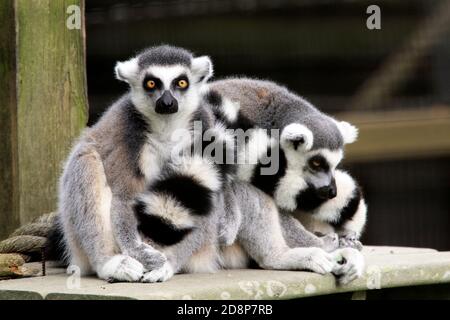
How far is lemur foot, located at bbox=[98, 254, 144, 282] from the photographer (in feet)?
10.2

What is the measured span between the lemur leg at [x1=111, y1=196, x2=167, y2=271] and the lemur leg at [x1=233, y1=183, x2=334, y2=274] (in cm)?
39

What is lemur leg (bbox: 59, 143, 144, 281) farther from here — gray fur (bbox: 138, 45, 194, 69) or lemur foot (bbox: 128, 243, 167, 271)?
gray fur (bbox: 138, 45, 194, 69)

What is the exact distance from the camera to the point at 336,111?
655 centimetres

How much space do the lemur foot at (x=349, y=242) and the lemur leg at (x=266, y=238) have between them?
10.7 inches

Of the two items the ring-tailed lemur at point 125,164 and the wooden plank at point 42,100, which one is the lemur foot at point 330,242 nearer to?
the ring-tailed lemur at point 125,164

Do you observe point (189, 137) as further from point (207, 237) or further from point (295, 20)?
point (295, 20)

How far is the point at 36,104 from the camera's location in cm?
394

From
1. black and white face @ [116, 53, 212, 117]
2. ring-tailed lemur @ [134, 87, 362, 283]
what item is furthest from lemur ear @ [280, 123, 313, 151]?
black and white face @ [116, 53, 212, 117]

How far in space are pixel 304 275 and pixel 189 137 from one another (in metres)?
0.66

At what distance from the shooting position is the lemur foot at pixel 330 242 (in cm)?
358

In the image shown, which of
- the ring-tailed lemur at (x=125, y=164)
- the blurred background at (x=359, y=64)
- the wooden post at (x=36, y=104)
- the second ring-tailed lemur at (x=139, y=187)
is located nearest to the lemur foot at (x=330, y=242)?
the second ring-tailed lemur at (x=139, y=187)

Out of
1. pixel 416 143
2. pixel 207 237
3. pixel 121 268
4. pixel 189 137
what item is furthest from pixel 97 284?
pixel 416 143
